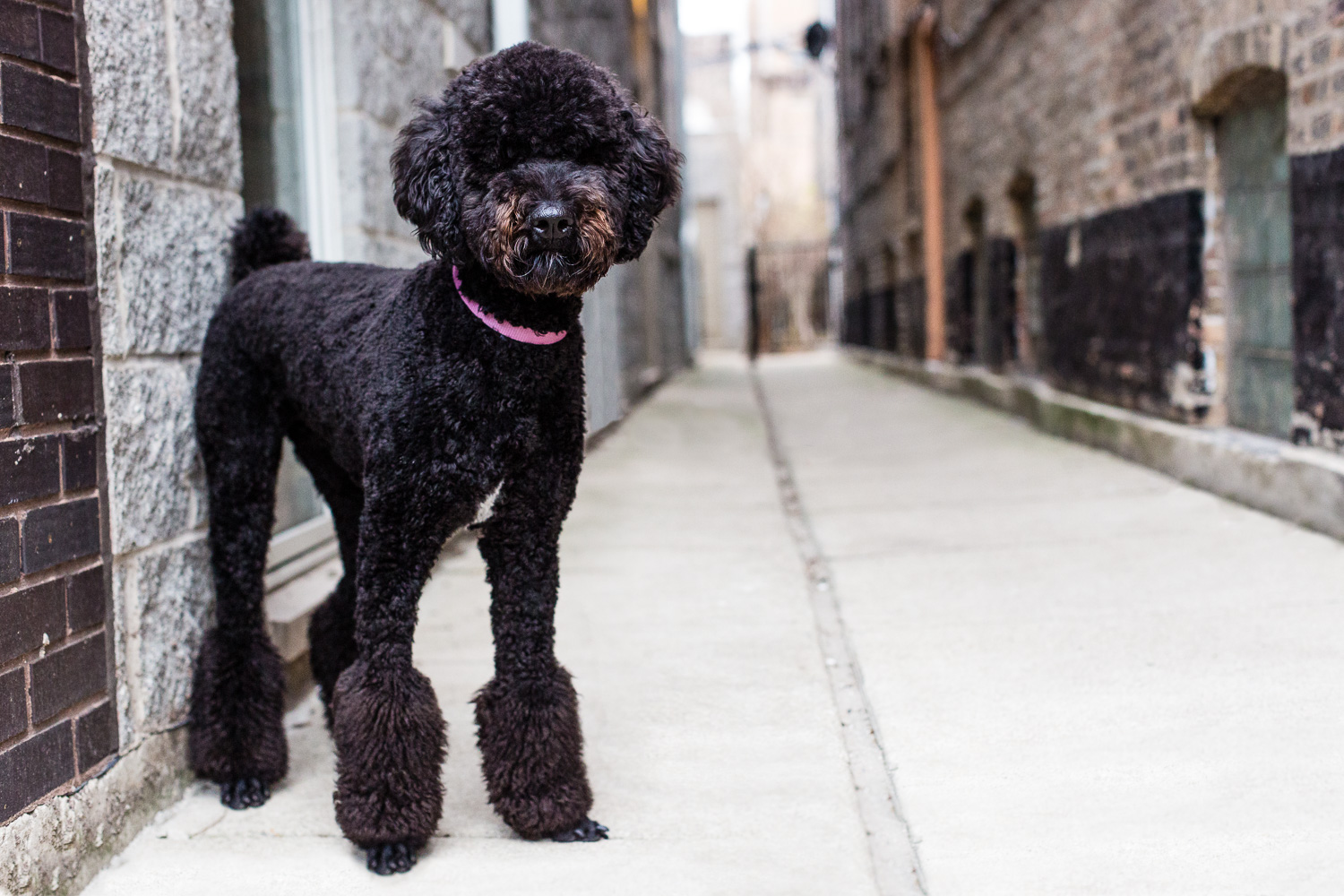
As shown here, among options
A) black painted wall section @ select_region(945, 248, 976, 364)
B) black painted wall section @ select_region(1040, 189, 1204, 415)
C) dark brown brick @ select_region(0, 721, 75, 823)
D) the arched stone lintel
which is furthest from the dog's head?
black painted wall section @ select_region(945, 248, 976, 364)

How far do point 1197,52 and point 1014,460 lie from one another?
2.58 metres

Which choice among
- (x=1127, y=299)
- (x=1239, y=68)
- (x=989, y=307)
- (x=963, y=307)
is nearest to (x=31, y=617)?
(x=1239, y=68)

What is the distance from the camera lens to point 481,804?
287 centimetres

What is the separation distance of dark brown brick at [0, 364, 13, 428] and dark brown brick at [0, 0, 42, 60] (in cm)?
58

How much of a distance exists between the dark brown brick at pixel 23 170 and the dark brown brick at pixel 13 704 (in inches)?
34.5

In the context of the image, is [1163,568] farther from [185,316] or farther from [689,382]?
[689,382]

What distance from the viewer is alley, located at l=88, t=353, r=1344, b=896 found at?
2467mm

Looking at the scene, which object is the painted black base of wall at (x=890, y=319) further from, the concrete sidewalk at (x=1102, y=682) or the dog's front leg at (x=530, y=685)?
the dog's front leg at (x=530, y=685)

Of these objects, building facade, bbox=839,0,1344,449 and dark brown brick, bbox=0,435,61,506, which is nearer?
dark brown brick, bbox=0,435,61,506

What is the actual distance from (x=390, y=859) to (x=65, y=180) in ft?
5.00

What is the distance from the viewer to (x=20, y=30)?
2246mm

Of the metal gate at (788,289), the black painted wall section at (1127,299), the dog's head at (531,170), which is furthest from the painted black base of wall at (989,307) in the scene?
the metal gate at (788,289)

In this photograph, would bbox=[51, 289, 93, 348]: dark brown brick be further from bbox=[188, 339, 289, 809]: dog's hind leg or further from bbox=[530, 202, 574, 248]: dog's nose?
bbox=[530, 202, 574, 248]: dog's nose

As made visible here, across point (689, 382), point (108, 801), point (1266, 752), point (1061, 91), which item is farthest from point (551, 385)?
point (689, 382)
